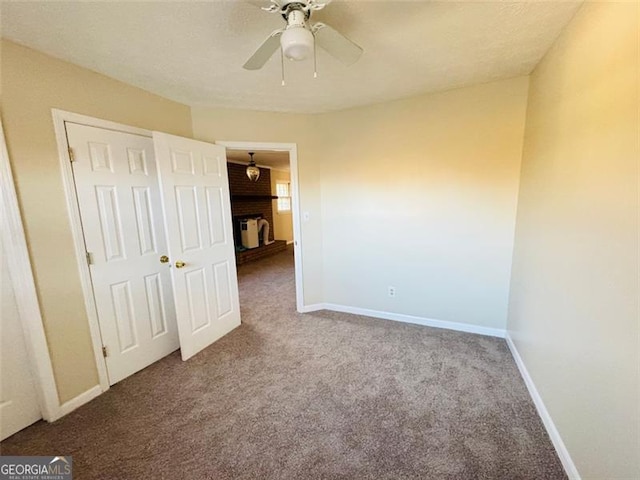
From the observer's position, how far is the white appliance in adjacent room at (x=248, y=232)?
20.9ft

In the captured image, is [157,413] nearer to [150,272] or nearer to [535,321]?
[150,272]

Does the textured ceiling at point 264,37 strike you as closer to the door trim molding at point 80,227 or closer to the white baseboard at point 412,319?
the door trim molding at point 80,227

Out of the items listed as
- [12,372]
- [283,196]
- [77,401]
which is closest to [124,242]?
[12,372]

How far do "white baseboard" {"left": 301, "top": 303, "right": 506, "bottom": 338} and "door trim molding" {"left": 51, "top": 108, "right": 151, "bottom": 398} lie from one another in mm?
1955

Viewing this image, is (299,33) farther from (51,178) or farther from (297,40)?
(51,178)

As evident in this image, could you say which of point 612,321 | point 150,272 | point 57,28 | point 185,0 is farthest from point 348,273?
point 57,28

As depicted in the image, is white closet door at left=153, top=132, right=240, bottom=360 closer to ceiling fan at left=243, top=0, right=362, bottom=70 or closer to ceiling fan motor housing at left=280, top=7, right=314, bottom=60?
ceiling fan at left=243, top=0, right=362, bottom=70

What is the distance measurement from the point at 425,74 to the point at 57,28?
93.8 inches

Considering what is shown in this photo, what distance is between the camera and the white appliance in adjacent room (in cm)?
638

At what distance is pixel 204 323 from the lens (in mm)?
2539

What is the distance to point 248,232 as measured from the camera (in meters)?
6.38

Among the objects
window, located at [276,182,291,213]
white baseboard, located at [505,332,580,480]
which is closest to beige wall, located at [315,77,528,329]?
white baseboard, located at [505,332,580,480]

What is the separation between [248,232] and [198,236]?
13.1ft

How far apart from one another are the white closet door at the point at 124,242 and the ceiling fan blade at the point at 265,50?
1.34m
